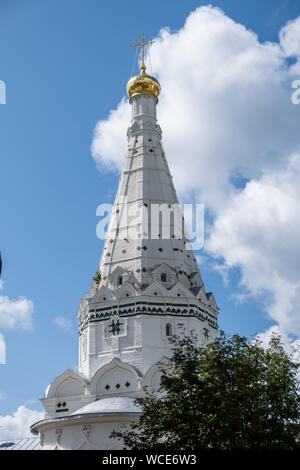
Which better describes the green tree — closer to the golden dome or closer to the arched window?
the arched window

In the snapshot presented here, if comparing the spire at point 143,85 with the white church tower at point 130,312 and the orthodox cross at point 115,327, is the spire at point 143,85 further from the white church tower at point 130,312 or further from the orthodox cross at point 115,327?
the orthodox cross at point 115,327

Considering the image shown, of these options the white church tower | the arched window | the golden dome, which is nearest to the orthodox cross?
the white church tower

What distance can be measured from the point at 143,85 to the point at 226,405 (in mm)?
25843

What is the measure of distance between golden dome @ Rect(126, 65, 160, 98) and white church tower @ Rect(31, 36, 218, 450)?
10.8ft

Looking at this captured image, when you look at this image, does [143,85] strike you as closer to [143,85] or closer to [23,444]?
[143,85]

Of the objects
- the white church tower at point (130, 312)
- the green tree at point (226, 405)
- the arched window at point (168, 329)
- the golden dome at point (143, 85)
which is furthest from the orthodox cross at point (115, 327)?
the golden dome at point (143, 85)

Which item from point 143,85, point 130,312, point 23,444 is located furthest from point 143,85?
point 23,444

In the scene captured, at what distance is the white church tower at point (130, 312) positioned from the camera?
26.9 metres

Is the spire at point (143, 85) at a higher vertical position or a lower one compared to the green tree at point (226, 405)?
higher

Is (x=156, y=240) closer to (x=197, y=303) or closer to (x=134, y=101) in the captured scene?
(x=197, y=303)

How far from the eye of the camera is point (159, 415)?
56.4 ft

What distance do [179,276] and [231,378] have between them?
15.5 meters

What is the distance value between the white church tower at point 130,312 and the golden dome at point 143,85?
330 centimetres

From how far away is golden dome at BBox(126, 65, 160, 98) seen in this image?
3747 cm
